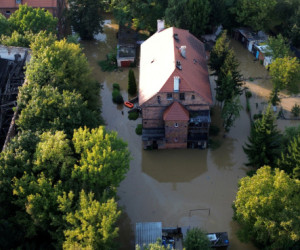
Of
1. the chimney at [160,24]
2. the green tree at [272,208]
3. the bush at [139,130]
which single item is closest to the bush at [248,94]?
the chimney at [160,24]

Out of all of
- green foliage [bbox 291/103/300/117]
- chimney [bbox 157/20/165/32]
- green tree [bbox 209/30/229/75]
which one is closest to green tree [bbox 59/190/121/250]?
green tree [bbox 209/30/229/75]

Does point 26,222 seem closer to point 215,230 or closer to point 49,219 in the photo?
point 49,219

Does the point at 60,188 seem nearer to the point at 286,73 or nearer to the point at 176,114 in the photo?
the point at 176,114

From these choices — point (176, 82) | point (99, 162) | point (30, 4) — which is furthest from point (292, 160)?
point (30, 4)

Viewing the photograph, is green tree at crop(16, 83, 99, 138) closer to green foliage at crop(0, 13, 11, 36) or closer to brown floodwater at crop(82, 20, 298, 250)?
brown floodwater at crop(82, 20, 298, 250)

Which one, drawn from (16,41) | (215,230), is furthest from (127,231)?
(16,41)

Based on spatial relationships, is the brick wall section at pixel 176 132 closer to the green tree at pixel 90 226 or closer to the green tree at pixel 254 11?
the green tree at pixel 90 226
